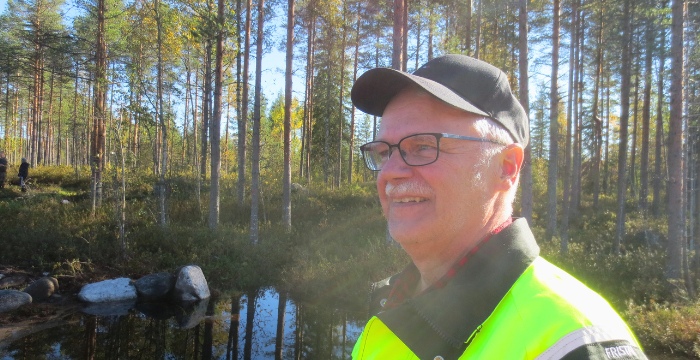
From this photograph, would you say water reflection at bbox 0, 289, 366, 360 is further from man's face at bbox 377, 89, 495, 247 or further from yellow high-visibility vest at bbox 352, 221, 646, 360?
yellow high-visibility vest at bbox 352, 221, 646, 360

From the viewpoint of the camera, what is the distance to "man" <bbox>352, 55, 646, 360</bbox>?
0.96m

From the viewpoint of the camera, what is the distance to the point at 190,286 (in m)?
10.5

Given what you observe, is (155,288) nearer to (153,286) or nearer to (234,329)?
(153,286)

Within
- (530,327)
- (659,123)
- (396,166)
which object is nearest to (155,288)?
(396,166)

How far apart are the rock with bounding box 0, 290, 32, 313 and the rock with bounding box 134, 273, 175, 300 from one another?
239 centimetres

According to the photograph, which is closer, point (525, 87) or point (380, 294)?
point (380, 294)

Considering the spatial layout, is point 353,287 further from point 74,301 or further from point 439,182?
point 439,182

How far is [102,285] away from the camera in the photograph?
34.0ft

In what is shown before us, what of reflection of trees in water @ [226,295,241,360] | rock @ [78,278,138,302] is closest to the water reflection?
reflection of trees in water @ [226,295,241,360]

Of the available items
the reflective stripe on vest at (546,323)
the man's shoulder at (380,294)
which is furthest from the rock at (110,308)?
the reflective stripe on vest at (546,323)

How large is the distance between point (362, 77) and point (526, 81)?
11.7 m

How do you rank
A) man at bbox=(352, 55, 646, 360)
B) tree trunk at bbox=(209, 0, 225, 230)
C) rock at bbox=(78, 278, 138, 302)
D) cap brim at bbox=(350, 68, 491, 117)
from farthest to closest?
tree trunk at bbox=(209, 0, 225, 230), rock at bbox=(78, 278, 138, 302), cap brim at bbox=(350, 68, 491, 117), man at bbox=(352, 55, 646, 360)

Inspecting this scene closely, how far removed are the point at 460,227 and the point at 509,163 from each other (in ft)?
1.10

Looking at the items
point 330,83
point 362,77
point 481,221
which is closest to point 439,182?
point 481,221
